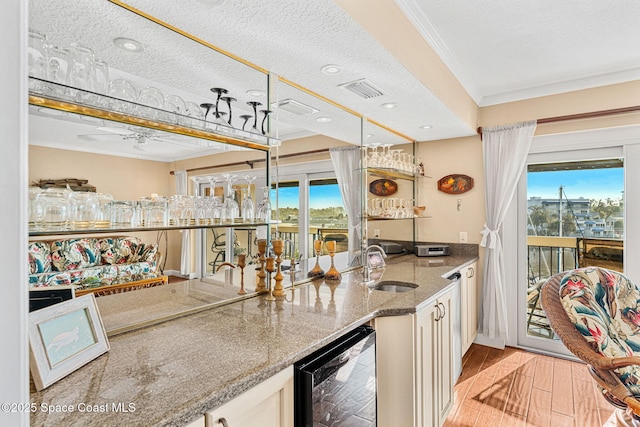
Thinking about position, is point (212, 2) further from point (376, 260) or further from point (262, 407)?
point (376, 260)

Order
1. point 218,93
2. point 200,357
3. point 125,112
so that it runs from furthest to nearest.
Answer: point 218,93
point 125,112
point 200,357

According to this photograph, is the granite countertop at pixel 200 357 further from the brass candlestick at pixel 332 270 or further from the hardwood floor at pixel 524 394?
the hardwood floor at pixel 524 394

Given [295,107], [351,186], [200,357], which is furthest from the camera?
[351,186]

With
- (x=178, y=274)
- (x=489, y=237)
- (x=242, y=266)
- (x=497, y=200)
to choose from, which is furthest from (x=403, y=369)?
(x=497, y=200)

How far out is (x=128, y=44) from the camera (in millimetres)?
1439

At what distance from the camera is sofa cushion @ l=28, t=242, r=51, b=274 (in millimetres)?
1081

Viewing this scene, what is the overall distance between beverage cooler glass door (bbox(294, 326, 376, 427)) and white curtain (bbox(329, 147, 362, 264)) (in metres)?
1.21

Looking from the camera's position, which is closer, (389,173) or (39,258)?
(39,258)

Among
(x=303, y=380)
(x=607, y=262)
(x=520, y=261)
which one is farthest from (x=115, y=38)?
(x=607, y=262)

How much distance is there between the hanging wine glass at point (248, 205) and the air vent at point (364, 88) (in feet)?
2.89

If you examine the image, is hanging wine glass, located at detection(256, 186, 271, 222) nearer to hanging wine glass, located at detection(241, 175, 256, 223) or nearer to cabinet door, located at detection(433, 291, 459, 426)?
hanging wine glass, located at detection(241, 175, 256, 223)

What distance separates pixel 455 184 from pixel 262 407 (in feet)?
10.4

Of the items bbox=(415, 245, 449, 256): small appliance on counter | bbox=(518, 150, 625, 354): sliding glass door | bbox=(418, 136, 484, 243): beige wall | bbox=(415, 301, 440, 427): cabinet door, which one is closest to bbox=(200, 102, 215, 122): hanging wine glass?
bbox=(415, 301, 440, 427): cabinet door

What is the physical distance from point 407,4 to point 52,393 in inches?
90.2
